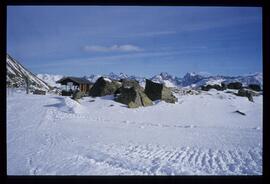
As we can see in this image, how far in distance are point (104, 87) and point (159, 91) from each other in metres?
0.67

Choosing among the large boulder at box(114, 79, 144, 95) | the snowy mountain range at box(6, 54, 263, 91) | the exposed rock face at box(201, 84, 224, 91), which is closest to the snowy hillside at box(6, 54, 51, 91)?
the snowy mountain range at box(6, 54, 263, 91)

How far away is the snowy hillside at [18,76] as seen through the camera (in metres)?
3.73

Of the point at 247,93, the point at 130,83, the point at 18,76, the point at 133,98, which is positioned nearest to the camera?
the point at 18,76

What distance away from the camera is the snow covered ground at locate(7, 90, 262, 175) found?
3668 mm

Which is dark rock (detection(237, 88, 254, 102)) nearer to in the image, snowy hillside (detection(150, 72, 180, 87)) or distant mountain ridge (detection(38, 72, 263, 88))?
distant mountain ridge (detection(38, 72, 263, 88))

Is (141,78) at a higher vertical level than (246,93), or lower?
higher

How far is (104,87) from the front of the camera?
3.95 m

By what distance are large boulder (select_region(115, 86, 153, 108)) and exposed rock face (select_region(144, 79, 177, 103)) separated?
0.08 meters

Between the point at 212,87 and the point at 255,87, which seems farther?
the point at 212,87

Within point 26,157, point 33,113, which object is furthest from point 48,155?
point 33,113

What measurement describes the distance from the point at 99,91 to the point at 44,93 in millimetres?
650

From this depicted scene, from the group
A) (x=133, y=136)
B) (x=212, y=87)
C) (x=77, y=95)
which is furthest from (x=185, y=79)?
(x=77, y=95)

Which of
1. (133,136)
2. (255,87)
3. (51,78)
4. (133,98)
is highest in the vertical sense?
(51,78)

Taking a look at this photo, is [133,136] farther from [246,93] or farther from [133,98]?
[246,93]
